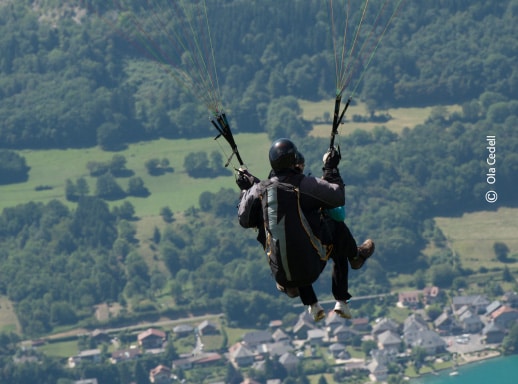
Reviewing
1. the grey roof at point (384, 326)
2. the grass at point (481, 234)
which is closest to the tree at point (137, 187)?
the grass at point (481, 234)

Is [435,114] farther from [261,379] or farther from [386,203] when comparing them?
[261,379]

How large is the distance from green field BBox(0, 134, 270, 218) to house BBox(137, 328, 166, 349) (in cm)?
3119

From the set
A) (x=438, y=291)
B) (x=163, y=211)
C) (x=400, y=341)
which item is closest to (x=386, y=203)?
(x=163, y=211)

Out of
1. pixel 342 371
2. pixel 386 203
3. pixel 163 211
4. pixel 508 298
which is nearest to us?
pixel 342 371

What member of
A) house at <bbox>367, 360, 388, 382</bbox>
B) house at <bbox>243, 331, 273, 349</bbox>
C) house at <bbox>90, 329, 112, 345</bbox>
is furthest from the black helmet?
house at <bbox>90, 329, 112, 345</bbox>

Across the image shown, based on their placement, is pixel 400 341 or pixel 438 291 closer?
pixel 400 341

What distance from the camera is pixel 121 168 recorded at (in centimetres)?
18600

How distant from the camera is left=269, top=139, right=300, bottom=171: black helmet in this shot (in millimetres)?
20281

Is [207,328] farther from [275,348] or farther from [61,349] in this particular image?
[61,349]

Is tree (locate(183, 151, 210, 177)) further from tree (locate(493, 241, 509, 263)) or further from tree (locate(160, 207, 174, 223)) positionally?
tree (locate(493, 241, 509, 263))

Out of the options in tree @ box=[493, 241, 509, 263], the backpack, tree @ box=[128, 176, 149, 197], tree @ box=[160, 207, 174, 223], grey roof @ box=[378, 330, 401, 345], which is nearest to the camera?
the backpack

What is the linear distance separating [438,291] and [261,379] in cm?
2251

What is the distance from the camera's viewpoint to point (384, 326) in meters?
132

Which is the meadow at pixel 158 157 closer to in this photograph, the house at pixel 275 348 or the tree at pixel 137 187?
the tree at pixel 137 187
